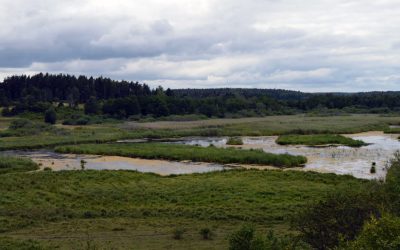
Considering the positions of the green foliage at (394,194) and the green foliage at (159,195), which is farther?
the green foliage at (159,195)

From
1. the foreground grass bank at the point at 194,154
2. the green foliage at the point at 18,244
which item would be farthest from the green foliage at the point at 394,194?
the foreground grass bank at the point at 194,154

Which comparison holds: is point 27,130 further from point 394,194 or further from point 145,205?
point 394,194

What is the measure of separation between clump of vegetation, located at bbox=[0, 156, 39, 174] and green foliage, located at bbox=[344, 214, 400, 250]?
105 feet

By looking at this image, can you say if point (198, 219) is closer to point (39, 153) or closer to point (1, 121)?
point (39, 153)

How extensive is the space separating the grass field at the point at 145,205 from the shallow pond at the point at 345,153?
18.8ft

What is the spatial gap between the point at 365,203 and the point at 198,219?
931cm

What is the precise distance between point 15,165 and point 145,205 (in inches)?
689

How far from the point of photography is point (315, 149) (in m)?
52.7

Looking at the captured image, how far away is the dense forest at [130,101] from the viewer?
348 ft

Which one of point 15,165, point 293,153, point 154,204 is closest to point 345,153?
point 293,153

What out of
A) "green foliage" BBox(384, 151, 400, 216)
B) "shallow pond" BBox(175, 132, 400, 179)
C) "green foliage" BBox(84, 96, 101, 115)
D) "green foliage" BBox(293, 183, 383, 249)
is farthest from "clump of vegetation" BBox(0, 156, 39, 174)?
"green foliage" BBox(84, 96, 101, 115)

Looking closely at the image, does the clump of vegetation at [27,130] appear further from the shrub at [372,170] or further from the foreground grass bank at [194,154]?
the shrub at [372,170]

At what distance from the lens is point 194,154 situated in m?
46.3

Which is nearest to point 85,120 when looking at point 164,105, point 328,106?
point 164,105
